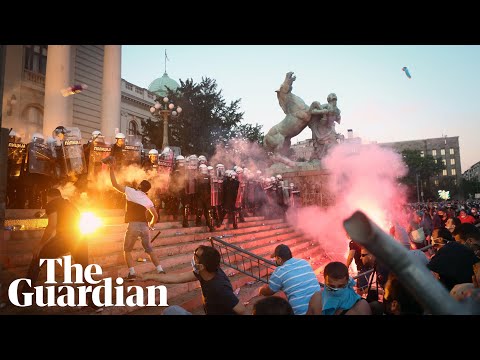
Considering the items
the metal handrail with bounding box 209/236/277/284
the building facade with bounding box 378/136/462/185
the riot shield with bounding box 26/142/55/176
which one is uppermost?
the building facade with bounding box 378/136/462/185

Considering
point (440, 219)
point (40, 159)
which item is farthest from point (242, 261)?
point (440, 219)

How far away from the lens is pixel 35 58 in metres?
20.2

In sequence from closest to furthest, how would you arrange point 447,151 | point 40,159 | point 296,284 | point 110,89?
point 296,284, point 40,159, point 110,89, point 447,151

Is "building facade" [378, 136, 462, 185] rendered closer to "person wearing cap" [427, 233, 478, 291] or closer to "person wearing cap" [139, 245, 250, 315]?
"person wearing cap" [427, 233, 478, 291]

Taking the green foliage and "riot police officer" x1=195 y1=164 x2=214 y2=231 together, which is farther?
the green foliage

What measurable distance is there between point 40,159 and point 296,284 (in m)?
6.94

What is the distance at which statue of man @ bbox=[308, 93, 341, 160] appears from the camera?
2083cm

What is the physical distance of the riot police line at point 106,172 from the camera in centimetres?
776

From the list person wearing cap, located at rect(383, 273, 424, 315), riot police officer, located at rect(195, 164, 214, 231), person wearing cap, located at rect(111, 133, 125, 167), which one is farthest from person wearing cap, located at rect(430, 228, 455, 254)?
person wearing cap, located at rect(111, 133, 125, 167)

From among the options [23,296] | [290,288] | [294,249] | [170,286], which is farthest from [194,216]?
[290,288]

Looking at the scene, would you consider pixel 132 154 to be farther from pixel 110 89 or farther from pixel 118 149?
pixel 110 89

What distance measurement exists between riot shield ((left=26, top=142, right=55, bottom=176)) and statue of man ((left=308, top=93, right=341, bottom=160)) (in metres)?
16.0
